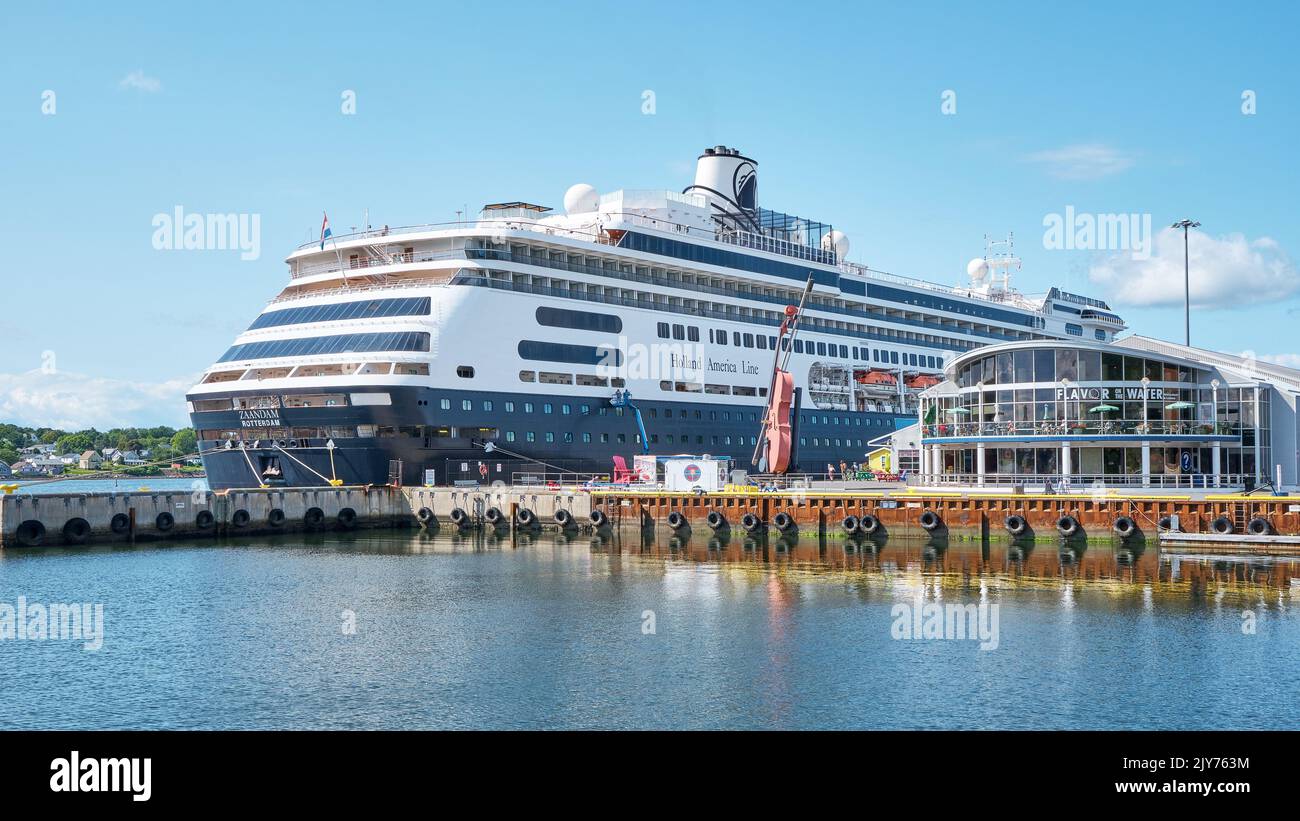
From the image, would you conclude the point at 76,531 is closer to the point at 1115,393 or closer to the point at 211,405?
the point at 211,405

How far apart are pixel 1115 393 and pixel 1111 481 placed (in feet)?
12.6

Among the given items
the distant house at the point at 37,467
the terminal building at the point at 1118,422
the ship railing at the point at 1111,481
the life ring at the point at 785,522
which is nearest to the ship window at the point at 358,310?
the life ring at the point at 785,522

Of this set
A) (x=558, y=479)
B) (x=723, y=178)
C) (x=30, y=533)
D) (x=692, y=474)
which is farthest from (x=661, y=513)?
(x=723, y=178)

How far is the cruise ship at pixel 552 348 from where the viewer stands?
5369 cm

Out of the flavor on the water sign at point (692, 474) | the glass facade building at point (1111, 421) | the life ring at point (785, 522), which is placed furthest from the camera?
the flavor on the water sign at point (692, 474)

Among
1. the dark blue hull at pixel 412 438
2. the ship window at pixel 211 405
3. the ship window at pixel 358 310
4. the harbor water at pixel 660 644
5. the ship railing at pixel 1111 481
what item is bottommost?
the harbor water at pixel 660 644

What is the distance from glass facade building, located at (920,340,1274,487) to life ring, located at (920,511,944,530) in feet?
16.5

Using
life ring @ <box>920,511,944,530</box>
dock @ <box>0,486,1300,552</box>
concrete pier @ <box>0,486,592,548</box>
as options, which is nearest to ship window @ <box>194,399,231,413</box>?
concrete pier @ <box>0,486,592,548</box>

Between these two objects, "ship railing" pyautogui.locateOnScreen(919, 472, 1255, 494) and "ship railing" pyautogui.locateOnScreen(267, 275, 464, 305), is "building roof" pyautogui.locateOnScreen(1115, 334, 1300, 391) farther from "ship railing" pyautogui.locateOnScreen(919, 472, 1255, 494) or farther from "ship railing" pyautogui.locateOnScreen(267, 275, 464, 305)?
"ship railing" pyautogui.locateOnScreen(267, 275, 464, 305)

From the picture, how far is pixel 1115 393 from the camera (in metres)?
49.4

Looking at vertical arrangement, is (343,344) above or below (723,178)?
below

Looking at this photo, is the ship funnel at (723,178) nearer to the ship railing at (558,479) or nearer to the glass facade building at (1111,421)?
the ship railing at (558,479)

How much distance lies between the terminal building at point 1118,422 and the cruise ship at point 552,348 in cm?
1276

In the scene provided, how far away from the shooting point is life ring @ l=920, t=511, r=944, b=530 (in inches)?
1844
